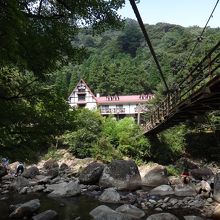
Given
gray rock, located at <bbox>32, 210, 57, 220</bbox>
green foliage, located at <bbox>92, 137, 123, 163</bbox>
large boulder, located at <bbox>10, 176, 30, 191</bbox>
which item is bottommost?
large boulder, located at <bbox>10, 176, 30, 191</bbox>

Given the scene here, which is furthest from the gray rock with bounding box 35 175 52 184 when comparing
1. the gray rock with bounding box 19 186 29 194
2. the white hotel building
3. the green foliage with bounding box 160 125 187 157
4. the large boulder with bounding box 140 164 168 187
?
the white hotel building

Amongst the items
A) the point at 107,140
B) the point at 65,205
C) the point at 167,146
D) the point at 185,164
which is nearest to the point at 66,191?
the point at 65,205

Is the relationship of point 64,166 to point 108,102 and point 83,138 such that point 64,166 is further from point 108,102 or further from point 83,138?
point 108,102

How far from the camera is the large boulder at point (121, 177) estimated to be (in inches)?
758

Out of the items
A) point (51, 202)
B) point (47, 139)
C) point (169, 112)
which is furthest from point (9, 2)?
point (169, 112)

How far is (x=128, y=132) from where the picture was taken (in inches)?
1187

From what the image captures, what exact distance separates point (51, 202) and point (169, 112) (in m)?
6.96

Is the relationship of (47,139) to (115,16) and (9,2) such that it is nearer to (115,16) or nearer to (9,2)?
(115,16)

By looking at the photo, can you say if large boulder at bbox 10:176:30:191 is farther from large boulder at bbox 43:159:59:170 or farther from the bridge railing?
the bridge railing

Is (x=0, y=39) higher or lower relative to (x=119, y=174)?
higher

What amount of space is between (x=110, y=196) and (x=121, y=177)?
3.19 metres

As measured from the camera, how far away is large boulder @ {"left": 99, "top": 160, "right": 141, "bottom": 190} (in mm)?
19250

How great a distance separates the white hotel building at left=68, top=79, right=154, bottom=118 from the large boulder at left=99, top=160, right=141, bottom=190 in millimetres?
29812

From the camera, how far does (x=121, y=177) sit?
19453 mm
